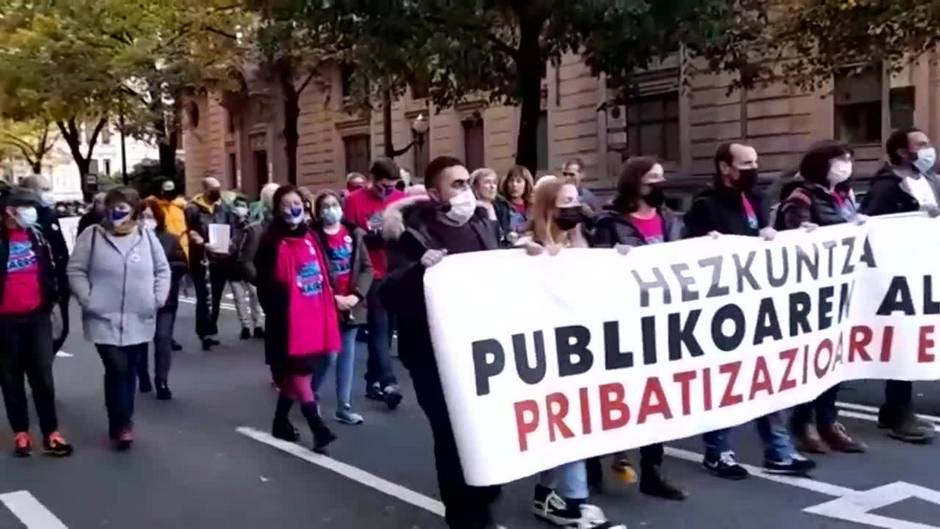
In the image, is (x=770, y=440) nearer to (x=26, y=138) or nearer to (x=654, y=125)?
(x=654, y=125)

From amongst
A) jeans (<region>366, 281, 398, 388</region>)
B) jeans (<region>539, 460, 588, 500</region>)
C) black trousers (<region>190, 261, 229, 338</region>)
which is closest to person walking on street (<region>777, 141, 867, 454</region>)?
jeans (<region>539, 460, 588, 500</region>)

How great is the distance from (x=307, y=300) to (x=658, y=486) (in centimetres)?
254

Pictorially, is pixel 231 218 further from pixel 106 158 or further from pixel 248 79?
pixel 106 158

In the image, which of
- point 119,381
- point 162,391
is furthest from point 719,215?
point 162,391

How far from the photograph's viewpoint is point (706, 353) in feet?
19.7

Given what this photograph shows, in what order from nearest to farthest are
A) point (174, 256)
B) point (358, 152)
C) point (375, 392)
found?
point (375, 392) < point (174, 256) < point (358, 152)

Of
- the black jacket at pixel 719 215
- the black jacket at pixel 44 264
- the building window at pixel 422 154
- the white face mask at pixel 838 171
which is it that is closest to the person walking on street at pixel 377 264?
the black jacket at pixel 44 264

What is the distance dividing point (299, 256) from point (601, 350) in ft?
8.41

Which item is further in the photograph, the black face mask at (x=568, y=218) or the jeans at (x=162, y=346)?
the jeans at (x=162, y=346)

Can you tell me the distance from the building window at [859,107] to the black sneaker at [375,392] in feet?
48.5

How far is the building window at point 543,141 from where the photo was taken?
29.4 m

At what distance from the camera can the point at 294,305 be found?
738cm

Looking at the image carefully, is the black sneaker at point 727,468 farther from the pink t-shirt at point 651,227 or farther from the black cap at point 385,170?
the black cap at point 385,170

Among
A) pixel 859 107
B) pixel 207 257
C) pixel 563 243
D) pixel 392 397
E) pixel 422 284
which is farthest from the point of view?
pixel 859 107
